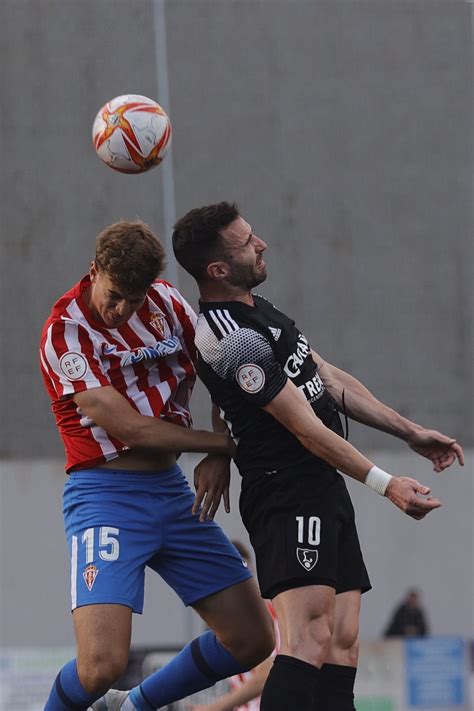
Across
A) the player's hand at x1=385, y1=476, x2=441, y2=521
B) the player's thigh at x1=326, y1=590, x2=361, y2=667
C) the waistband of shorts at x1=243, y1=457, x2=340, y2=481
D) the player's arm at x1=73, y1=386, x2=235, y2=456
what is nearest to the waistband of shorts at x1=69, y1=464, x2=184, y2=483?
the player's arm at x1=73, y1=386, x2=235, y2=456

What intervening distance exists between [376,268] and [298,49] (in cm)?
348

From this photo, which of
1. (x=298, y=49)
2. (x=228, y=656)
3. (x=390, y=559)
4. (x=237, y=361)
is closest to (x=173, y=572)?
(x=228, y=656)

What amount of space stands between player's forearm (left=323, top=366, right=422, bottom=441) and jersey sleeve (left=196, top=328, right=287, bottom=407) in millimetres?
631

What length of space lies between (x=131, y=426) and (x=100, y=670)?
99cm

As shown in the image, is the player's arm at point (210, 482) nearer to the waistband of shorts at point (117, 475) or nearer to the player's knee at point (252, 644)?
the waistband of shorts at point (117, 475)

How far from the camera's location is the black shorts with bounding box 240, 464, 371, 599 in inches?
197

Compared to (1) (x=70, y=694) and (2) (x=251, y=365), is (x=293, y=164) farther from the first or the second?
(1) (x=70, y=694)

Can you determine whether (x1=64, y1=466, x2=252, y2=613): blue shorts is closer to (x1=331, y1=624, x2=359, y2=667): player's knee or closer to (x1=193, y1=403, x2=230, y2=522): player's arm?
(x1=193, y1=403, x2=230, y2=522): player's arm

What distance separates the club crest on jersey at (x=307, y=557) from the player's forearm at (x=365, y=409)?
0.72 meters

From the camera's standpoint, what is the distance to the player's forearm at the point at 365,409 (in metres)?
5.44

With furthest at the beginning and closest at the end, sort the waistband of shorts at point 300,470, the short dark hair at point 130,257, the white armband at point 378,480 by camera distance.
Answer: the waistband of shorts at point 300,470 → the short dark hair at point 130,257 → the white armband at point 378,480

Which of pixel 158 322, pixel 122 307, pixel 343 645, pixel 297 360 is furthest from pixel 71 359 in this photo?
pixel 343 645

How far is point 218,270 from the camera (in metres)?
5.21

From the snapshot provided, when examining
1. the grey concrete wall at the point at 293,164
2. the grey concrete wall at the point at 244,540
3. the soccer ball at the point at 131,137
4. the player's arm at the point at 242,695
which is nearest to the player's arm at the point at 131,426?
the soccer ball at the point at 131,137
